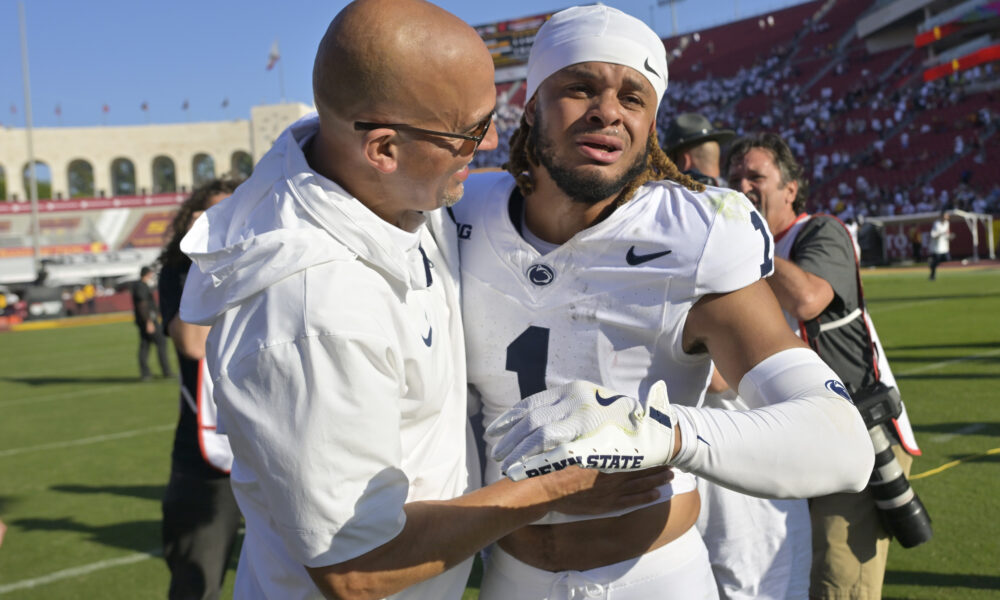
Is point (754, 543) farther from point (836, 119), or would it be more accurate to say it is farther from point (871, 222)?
point (836, 119)

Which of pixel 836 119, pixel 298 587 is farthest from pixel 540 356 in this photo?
pixel 836 119

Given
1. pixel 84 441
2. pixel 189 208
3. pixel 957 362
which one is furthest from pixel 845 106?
pixel 189 208

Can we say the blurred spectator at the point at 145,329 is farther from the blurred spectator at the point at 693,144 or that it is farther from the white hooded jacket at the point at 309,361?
the white hooded jacket at the point at 309,361

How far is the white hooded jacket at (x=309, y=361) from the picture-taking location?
1442mm

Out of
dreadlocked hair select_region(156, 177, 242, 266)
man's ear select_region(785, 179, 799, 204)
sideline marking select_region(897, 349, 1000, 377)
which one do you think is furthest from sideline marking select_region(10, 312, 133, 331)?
man's ear select_region(785, 179, 799, 204)

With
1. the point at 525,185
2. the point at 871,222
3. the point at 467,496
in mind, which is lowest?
the point at 871,222

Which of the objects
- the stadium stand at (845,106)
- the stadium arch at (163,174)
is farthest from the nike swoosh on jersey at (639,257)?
the stadium arch at (163,174)

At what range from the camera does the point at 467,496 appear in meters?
1.69

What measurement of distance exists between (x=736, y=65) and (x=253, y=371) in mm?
47312

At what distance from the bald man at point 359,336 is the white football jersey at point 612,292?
8.3 inches

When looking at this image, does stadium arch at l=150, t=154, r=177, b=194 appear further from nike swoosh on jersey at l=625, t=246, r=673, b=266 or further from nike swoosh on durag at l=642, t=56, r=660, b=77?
nike swoosh on jersey at l=625, t=246, r=673, b=266

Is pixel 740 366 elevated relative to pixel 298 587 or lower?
elevated

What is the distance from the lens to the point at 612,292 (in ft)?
6.55

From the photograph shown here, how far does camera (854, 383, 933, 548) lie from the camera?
309cm
